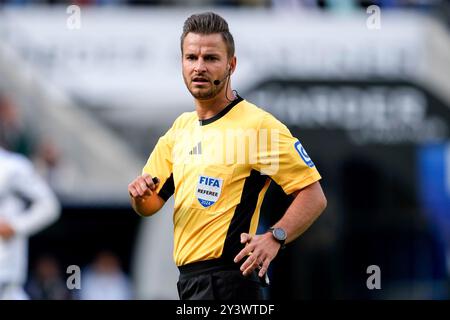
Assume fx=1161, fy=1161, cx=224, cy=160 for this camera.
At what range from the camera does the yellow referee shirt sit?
19.9 ft

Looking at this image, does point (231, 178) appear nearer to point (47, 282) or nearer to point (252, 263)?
point (252, 263)

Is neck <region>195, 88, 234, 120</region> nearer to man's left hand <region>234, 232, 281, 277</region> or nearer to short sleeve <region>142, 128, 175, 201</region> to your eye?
short sleeve <region>142, 128, 175, 201</region>

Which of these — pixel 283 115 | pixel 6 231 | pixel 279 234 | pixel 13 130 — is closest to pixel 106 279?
pixel 13 130

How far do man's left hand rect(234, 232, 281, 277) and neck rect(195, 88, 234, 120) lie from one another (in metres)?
0.75

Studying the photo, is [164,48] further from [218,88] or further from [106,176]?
[218,88]

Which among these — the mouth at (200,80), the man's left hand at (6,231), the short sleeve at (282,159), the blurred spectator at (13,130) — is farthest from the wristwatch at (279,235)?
the blurred spectator at (13,130)

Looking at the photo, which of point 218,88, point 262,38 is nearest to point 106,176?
point 262,38

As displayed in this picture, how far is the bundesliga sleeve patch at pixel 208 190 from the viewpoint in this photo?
19.9 feet

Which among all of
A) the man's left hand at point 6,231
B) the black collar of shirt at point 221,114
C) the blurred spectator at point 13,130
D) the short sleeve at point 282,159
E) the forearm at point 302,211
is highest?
the blurred spectator at point 13,130

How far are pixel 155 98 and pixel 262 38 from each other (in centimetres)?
194

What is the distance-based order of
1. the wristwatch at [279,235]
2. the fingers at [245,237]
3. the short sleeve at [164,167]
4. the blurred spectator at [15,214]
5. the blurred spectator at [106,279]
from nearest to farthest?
→ the fingers at [245,237]
the wristwatch at [279,235]
the short sleeve at [164,167]
the blurred spectator at [15,214]
the blurred spectator at [106,279]

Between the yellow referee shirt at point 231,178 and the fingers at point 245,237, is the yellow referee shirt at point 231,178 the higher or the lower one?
the higher one

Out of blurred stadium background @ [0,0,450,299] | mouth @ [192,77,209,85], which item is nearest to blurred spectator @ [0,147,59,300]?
mouth @ [192,77,209,85]

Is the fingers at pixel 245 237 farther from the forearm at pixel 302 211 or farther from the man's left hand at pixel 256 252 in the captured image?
the forearm at pixel 302 211
